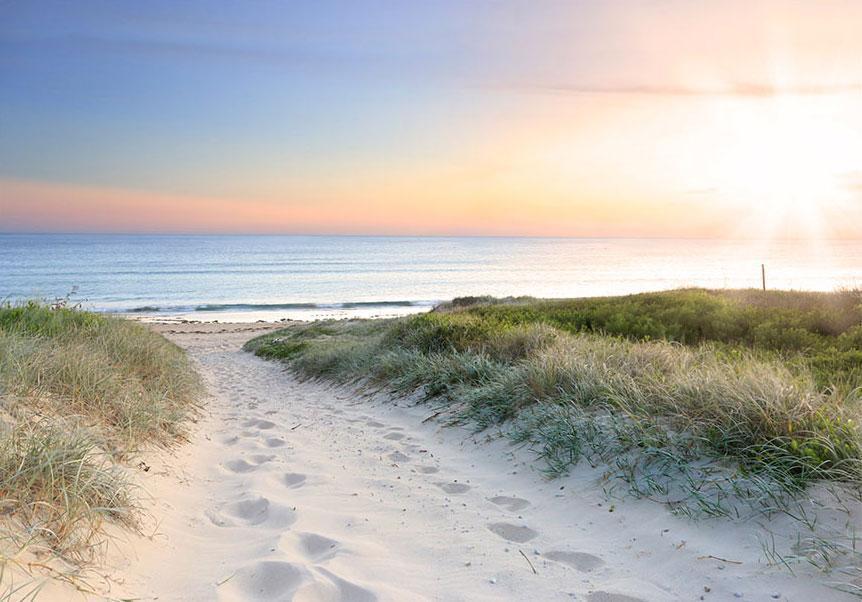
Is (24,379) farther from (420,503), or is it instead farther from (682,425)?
(682,425)

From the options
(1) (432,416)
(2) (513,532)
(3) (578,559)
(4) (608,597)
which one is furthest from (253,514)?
(1) (432,416)

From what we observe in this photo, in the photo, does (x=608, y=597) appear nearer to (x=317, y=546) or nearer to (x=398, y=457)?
(x=317, y=546)

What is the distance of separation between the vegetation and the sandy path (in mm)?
327

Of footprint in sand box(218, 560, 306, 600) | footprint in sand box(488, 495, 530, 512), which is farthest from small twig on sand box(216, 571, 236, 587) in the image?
footprint in sand box(488, 495, 530, 512)

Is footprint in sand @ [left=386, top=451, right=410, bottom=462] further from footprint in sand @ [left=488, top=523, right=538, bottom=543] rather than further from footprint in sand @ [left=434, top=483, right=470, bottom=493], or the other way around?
footprint in sand @ [left=488, top=523, right=538, bottom=543]

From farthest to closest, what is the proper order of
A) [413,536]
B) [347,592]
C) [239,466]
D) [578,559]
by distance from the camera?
[239,466]
[413,536]
[578,559]
[347,592]

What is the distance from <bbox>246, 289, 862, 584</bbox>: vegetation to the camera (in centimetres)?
383

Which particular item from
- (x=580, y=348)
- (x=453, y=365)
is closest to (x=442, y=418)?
(x=453, y=365)

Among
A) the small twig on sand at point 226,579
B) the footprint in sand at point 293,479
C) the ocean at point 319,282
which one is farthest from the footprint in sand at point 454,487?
the ocean at point 319,282

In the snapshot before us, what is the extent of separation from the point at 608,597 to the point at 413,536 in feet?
4.47

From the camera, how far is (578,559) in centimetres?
342

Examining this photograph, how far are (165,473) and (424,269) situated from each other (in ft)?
261

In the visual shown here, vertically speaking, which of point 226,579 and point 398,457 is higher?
point 226,579

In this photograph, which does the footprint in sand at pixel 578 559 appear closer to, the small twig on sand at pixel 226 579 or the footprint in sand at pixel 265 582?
the footprint in sand at pixel 265 582
